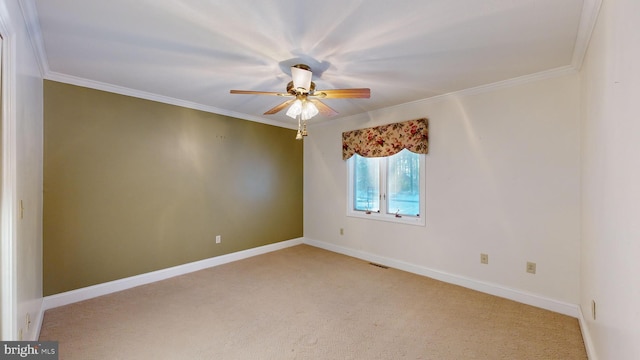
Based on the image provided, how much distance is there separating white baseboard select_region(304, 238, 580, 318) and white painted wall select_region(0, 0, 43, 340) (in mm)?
3651

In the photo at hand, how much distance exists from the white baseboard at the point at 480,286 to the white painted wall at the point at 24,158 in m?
3.65

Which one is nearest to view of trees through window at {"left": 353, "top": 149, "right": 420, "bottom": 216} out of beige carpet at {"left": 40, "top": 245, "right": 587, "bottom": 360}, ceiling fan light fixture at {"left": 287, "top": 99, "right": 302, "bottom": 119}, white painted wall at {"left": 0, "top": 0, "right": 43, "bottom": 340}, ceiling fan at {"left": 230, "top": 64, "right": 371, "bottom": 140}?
beige carpet at {"left": 40, "top": 245, "right": 587, "bottom": 360}

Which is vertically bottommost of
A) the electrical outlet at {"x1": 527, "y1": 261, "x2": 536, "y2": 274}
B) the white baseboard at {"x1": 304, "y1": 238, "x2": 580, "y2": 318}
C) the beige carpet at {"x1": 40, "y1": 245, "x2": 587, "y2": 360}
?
the beige carpet at {"x1": 40, "y1": 245, "x2": 587, "y2": 360}

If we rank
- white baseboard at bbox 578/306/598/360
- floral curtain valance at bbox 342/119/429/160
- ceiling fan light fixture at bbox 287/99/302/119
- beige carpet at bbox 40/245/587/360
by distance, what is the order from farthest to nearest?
floral curtain valance at bbox 342/119/429/160
ceiling fan light fixture at bbox 287/99/302/119
beige carpet at bbox 40/245/587/360
white baseboard at bbox 578/306/598/360

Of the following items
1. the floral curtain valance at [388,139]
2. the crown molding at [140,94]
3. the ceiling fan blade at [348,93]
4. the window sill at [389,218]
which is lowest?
the window sill at [389,218]

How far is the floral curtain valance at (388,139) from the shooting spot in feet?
11.5

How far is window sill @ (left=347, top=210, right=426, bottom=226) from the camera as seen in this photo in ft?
11.9

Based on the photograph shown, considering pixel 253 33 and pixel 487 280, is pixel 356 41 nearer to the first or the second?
pixel 253 33

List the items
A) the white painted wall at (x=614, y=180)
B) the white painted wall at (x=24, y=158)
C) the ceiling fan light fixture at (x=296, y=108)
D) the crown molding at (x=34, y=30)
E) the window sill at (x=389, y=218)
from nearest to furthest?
the white painted wall at (x=614, y=180), the white painted wall at (x=24, y=158), the crown molding at (x=34, y=30), the ceiling fan light fixture at (x=296, y=108), the window sill at (x=389, y=218)

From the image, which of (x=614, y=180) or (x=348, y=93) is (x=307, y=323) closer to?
(x=348, y=93)

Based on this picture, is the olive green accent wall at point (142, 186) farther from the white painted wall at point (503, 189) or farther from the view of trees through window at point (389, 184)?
the white painted wall at point (503, 189)

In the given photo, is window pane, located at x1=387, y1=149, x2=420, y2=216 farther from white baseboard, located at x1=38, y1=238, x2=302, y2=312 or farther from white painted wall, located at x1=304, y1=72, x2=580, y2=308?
white baseboard, located at x1=38, y1=238, x2=302, y2=312

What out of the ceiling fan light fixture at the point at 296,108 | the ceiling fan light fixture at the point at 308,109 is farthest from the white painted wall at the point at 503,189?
the ceiling fan light fixture at the point at 296,108

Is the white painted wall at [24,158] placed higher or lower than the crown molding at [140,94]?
lower
